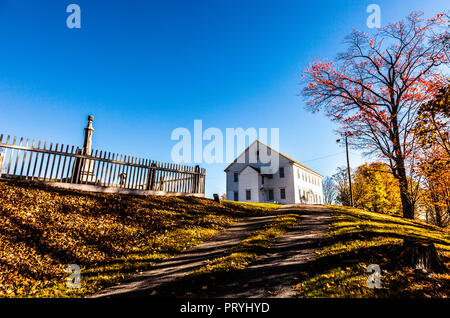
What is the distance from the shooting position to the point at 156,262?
6402mm

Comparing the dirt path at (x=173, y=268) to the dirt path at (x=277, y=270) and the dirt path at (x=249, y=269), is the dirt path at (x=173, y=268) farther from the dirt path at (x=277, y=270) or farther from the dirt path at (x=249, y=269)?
the dirt path at (x=277, y=270)

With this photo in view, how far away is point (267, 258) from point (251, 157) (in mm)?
32861

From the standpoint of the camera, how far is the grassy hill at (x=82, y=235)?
5.21 meters

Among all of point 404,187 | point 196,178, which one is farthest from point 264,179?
point 404,187

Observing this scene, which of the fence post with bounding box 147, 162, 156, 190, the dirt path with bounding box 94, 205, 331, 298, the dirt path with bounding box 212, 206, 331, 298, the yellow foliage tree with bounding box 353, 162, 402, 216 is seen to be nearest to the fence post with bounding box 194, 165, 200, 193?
the fence post with bounding box 147, 162, 156, 190

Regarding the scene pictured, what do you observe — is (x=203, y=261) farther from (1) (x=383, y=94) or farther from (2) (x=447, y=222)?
(2) (x=447, y=222)

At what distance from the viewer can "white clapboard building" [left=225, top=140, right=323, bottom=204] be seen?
3506cm

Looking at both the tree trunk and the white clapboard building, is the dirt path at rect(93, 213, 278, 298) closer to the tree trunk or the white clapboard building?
the tree trunk

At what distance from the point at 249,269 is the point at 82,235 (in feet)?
18.5

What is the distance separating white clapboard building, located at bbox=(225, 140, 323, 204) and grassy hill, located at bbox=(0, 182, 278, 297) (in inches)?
957

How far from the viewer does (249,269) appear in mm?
5305

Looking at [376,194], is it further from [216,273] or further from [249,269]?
[216,273]

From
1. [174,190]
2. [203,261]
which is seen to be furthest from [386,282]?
[174,190]

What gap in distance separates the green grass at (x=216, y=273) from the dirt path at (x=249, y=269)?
17cm
